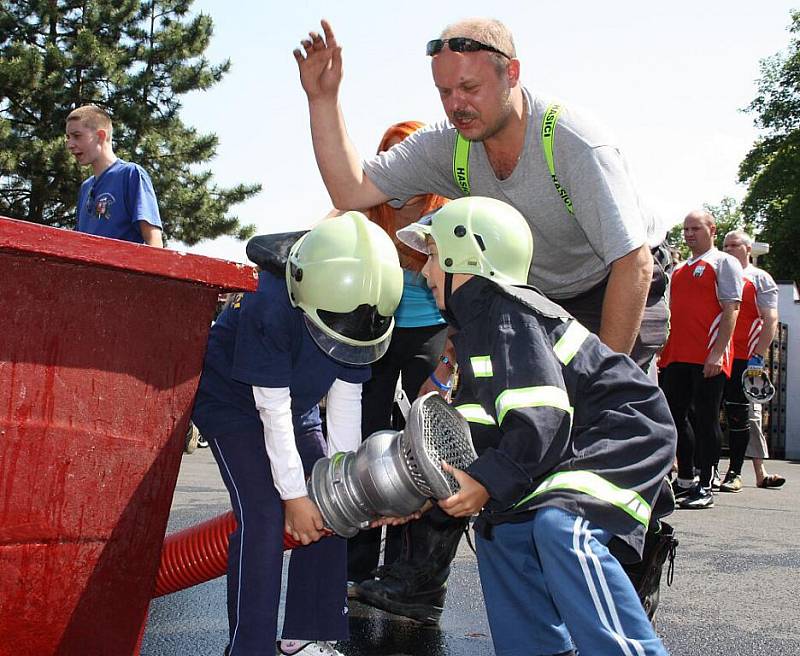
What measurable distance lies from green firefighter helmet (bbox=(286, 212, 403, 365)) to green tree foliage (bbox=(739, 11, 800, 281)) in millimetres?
42164

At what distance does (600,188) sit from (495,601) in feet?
4.09

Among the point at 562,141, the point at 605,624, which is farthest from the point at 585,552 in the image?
the point at 562,141

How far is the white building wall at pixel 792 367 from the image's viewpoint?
45.5 ft

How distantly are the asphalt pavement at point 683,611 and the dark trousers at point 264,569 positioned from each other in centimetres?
37

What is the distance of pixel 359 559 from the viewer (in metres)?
4.12

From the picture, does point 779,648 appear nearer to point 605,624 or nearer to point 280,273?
point 605,624

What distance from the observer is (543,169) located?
3154mm

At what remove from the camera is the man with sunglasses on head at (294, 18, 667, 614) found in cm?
306

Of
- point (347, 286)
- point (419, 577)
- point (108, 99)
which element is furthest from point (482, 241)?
point (108, 99)

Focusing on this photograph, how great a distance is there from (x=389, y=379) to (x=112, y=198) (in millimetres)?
2219

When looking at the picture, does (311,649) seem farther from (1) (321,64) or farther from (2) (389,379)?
(1) (321,64)

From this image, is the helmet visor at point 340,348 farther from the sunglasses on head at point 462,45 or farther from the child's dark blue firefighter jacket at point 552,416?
the sunglasses on head at point 462,45

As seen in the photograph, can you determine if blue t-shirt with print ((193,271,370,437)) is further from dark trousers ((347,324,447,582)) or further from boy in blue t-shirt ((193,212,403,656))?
dark trousers ((347,324,447,582))

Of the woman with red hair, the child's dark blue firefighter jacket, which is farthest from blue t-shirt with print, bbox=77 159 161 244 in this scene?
the child's dark blue firefighter jacket
